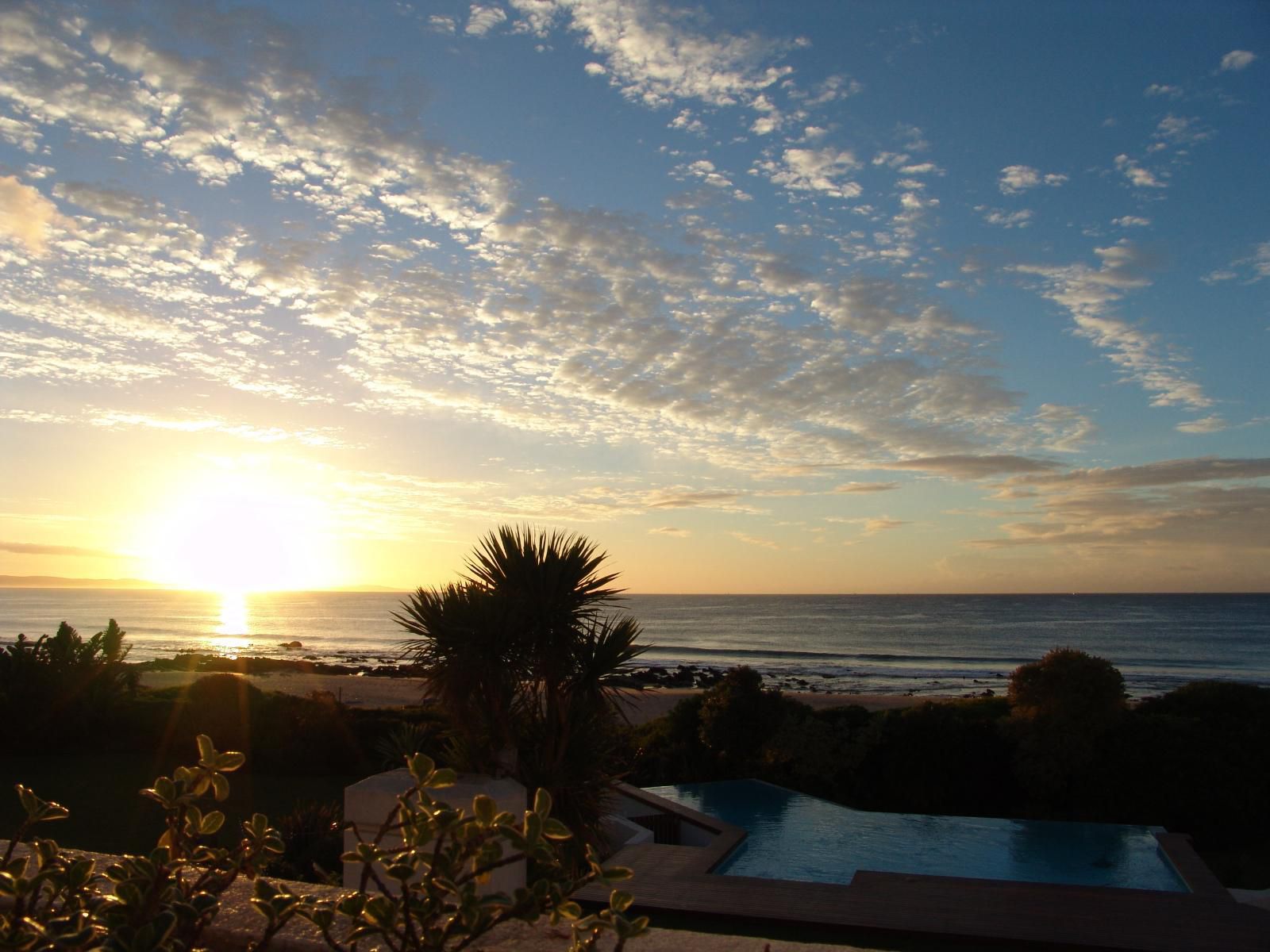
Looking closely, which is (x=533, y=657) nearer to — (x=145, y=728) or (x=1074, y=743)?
(x=1074, y=743)

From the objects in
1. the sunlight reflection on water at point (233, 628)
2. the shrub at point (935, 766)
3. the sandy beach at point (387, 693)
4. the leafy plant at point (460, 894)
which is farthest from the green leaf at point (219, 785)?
the sunlight reflection on water at point (233, 628)

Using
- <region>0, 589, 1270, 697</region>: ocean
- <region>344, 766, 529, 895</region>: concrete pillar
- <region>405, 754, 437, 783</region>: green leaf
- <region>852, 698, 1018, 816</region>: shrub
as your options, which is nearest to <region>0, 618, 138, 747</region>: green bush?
<region>852, 698, 1018, 816</region>: shrub

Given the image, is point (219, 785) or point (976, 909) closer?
point (219, 785)

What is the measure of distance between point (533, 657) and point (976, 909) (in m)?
4.33

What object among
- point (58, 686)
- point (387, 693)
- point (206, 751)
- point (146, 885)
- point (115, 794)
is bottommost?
point (387, 693)

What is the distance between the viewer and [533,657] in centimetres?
808

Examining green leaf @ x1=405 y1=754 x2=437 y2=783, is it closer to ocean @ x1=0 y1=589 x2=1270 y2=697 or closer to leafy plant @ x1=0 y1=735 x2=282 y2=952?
leafy plant @ x1=0 y1=735 x2=282 y2=952

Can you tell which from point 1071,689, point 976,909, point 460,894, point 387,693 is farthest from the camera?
point 387,693

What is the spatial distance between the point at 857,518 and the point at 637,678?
5461cm

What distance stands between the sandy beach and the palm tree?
2105cm

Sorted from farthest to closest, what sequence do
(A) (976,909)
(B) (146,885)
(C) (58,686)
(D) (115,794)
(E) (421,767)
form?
(C) (58,686)
(D) (115,794)
(A) (976,909)
(E) (421,767)
(B) (146,885)

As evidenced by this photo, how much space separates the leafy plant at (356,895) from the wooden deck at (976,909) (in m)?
6.25

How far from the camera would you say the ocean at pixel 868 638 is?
48.3 meters

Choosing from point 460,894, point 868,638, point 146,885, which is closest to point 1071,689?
point 460,894
